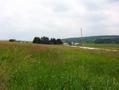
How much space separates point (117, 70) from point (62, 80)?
1085 centimetres

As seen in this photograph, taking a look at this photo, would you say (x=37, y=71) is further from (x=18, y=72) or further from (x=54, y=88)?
(x=54, y=88)

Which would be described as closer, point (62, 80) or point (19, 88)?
point (19, 88)

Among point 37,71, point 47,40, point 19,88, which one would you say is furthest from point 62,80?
point 47,40

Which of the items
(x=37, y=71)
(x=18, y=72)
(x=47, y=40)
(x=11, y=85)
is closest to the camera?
(x=11, y=85)

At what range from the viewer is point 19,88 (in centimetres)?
867

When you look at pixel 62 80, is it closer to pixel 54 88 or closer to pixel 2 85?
pixel 54 88

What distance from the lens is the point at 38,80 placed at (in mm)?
9430

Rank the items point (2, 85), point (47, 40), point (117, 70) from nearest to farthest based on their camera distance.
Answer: point (2, 85), point (117, 70), point (47, 40)

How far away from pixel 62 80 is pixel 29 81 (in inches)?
39.0

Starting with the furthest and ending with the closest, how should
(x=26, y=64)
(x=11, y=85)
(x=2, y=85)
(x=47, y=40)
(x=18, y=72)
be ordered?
(x=47, y=40)
(x=26, y=64)
(x=18, y=72)
(x=11, y=85)
(x=2, y=85)

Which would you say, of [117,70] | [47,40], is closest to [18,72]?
[117,70]

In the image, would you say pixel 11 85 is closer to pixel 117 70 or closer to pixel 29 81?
pixel 29 81

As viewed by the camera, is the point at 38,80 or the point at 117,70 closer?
the point at 38,80

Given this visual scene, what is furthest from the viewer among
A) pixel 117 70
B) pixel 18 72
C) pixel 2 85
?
pixel 117 70
